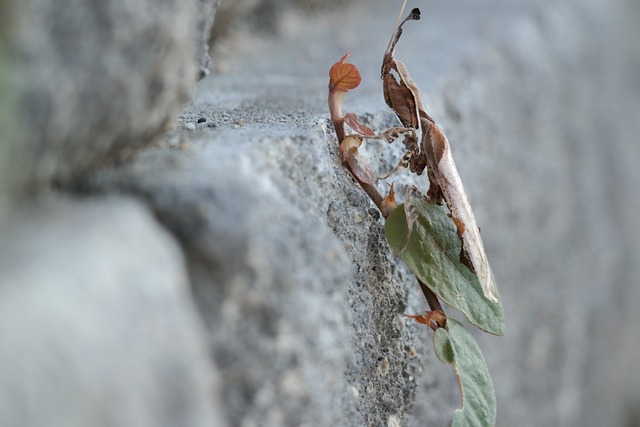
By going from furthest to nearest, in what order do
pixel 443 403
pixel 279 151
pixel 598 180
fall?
pixel 598 180
pixel 443 403
pixel 279 151

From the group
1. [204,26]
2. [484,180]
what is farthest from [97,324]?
[484,180]

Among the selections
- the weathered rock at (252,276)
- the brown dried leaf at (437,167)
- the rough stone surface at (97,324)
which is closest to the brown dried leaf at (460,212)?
the brown dried leaf at (437,167)

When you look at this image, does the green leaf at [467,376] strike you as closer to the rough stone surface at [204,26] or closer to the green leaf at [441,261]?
the green leaf at [441,261]

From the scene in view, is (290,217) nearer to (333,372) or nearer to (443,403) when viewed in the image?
(333,372)

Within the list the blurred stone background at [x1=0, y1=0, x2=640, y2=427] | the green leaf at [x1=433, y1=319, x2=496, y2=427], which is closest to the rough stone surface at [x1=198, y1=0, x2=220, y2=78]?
the blurred stone background at [x1=0, y1=0, x2=640, y2=427]

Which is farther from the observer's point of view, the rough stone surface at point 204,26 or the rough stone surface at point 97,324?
the rough stone surface at point 204,26

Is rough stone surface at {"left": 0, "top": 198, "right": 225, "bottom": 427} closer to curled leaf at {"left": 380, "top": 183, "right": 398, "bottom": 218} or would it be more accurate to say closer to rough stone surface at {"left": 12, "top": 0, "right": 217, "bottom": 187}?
rough stone surface at {"left": 12, "top": 0, "right": 217, "bottom": 187}

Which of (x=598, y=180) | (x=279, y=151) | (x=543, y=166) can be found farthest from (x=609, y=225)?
(x=279, y=151)
